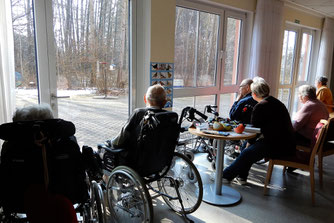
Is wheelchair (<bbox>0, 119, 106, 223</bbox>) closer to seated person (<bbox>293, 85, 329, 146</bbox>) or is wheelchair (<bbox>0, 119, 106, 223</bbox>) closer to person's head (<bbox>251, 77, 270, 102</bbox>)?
person's head (<bbox>251, 77, 270, 102</bbox>)

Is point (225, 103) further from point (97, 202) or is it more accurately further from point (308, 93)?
point (97, 202)

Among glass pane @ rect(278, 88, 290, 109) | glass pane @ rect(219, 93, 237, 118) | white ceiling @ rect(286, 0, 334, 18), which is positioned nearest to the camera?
glass pane @ rect(219, 93, 237, 118)

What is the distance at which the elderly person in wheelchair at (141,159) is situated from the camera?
5.73 feet

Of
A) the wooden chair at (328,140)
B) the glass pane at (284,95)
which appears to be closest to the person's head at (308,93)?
the wooden chair at (328,140)

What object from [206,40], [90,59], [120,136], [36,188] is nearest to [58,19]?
[90,59]

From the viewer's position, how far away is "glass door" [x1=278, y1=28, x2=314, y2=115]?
5.47 meters

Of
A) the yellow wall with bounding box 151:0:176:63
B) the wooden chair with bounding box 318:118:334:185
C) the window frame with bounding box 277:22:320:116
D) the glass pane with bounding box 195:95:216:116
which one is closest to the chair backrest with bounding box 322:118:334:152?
the wooden chair with bounding box 318:118:334:185

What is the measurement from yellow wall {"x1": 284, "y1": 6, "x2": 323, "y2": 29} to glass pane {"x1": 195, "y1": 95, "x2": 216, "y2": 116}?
2376 mm

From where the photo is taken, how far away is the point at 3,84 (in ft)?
6.41

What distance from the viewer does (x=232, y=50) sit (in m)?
4.21

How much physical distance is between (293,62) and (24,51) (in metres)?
5.36

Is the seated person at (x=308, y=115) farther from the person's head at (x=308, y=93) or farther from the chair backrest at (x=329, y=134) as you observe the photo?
the chair backrest at (x=329, y=134)

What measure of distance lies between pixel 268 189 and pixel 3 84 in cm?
261

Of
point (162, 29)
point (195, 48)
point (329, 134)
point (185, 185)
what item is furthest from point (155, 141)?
point (195, 48)
